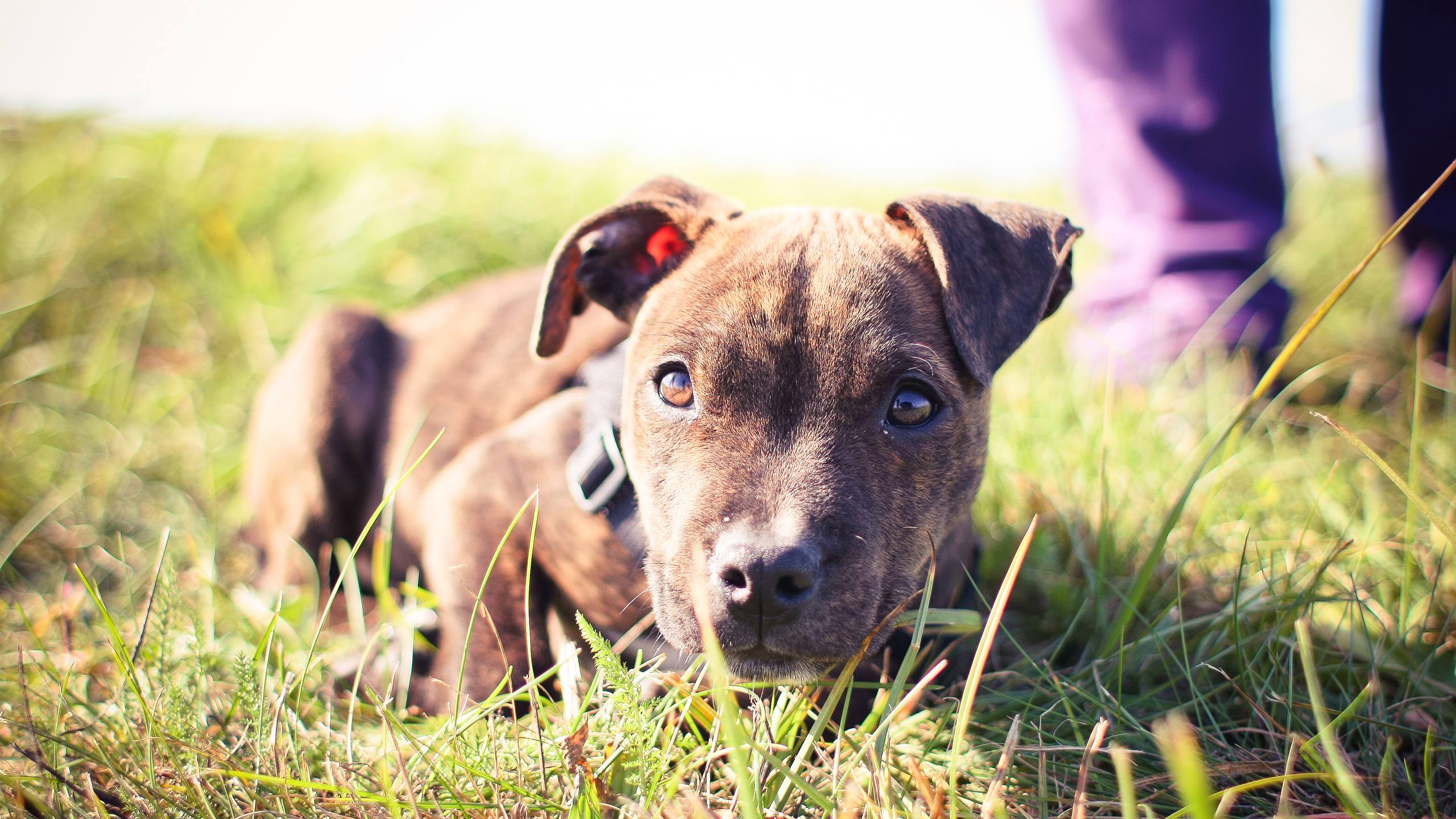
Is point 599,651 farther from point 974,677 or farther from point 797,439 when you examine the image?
point 974,677

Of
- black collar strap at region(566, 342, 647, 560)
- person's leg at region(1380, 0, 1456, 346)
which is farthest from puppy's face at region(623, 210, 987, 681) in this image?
person's leg at region(1380, 0, 1456, 346)

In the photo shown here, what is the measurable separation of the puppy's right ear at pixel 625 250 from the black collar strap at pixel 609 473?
223 mm

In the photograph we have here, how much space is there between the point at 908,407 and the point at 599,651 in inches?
40.9

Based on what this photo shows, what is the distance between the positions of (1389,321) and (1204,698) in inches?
192

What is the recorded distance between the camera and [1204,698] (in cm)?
243

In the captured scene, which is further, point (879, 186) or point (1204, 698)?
point (879, 186)

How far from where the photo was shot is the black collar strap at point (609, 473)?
8.85ft

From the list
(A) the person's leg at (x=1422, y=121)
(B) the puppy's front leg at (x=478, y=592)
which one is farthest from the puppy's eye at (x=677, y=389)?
(A) the person's leg at (x=1422, y=121)

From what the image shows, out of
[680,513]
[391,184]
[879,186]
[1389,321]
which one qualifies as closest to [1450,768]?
[680,513]

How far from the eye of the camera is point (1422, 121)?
4570 mm

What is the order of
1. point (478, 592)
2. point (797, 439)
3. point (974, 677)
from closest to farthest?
point (974, 677)
point (797, 439)
point (478, 592)

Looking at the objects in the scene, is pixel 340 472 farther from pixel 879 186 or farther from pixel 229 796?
pixel 879 186

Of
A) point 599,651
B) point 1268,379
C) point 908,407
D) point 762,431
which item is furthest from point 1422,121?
point 599,651

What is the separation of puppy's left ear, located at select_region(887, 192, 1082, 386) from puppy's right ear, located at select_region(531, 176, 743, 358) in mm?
718
